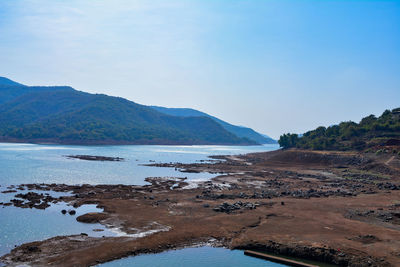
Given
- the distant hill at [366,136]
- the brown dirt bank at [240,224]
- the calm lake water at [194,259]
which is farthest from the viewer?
the distant hill at [366,136]

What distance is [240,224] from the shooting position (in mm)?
26781

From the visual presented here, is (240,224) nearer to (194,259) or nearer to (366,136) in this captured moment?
(194,259)

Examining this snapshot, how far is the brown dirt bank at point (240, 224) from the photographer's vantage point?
19984 mm

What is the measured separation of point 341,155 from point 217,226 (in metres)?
73.4

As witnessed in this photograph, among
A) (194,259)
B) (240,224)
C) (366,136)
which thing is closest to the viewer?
(194,259)

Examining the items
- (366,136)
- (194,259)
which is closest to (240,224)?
(194,259)

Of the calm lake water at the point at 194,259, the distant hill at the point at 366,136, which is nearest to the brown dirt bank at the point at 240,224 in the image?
the calm lake water at the point at 194,259

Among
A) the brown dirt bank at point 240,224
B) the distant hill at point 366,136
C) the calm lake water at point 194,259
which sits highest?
the distant hill at point 366,136

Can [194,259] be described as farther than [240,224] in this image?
No

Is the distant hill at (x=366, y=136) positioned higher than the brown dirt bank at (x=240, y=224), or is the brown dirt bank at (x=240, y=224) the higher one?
the distant hill at (x=366, y=136)

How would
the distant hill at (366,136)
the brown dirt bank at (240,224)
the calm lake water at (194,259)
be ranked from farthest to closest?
the distant hill at (366,136)
the brown dirt bank at (240,224)
the calm lake water at (194,259)

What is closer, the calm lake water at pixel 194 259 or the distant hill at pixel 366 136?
the calm lake water at pixel 194 259

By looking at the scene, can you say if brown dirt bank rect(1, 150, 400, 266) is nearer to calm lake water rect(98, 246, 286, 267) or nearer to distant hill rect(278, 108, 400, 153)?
calm lake water rect(98, 246, 286, 267)

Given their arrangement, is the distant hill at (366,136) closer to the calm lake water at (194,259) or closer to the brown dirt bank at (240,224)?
the brown dirt bank at (240,224)
